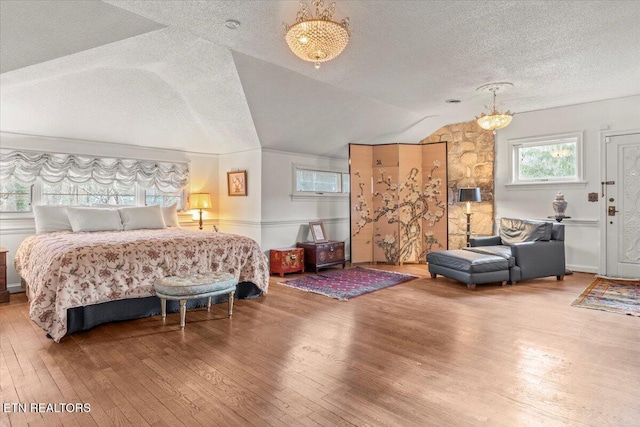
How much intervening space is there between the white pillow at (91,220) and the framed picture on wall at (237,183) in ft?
6.55

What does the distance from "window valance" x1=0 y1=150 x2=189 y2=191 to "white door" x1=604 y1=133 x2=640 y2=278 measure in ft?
22.3

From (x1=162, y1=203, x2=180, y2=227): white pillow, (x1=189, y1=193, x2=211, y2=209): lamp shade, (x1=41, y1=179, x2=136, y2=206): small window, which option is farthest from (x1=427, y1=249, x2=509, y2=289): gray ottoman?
(x1=41, y1=179, x2=136, y2=206): small window

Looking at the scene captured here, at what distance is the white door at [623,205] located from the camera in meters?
5.54

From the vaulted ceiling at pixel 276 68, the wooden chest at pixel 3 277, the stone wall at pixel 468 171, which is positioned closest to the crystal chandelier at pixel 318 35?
the vaulted ceiling at pixel 276 68

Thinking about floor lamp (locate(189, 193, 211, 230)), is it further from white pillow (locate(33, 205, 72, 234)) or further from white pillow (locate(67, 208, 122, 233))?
white pillow (locate(33, 205, 72, 234))

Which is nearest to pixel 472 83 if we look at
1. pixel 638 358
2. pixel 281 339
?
pixel 638 358

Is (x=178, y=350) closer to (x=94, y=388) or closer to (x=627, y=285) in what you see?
(x=94, y=388)

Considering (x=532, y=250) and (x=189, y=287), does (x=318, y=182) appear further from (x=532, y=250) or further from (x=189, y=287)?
(x=189, y=287)

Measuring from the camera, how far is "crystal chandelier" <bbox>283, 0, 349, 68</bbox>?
265cm

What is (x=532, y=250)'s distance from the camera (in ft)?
17.1

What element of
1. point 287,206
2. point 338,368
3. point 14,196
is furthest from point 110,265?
point 287,206

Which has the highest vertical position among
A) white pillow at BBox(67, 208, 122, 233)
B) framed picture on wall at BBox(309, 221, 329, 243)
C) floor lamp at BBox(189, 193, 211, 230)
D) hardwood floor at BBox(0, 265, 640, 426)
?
floor lamp at BBox(189, 193, 211, 230)

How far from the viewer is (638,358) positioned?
107 inches

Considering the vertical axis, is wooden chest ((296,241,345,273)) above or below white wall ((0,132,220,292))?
below
